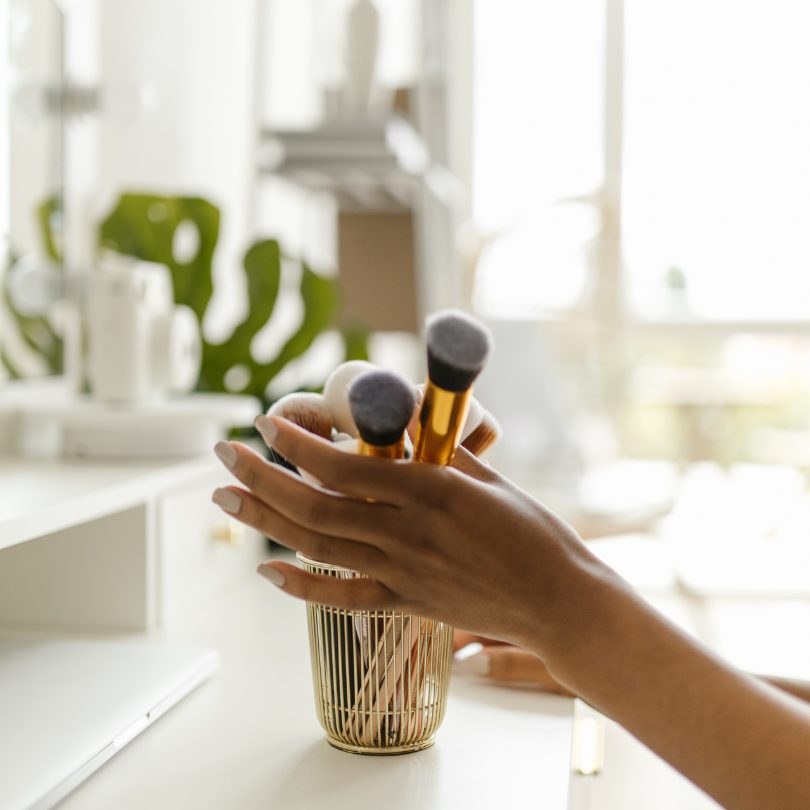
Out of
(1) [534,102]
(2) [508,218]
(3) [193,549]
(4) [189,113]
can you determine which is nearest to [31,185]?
(3) [193,549]

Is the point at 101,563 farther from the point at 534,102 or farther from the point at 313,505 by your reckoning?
the point at 534,102

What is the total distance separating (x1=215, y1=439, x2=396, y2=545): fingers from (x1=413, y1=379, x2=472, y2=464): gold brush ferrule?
4 centimetres

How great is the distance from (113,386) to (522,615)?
0.74 m

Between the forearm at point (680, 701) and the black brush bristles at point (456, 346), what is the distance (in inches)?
4.8

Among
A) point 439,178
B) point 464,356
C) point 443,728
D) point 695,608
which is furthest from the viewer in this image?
point 439,178

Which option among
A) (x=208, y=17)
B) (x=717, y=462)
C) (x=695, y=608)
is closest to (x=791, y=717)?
(x=695, y=608)

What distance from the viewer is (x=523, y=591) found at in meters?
0.46

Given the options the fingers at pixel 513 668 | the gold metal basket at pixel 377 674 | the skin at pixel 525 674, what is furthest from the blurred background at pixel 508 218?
the gold metal basket at pixel 377 674

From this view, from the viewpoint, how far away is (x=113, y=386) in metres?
1.10

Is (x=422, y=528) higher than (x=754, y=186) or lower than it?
lower

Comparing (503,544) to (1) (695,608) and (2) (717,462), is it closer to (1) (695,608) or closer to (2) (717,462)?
(1) (695,608)

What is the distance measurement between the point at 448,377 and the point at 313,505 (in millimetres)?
84

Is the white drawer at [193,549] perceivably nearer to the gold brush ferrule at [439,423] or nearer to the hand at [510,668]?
the hand at [510,668]

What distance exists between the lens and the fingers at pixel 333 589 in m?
0.47
